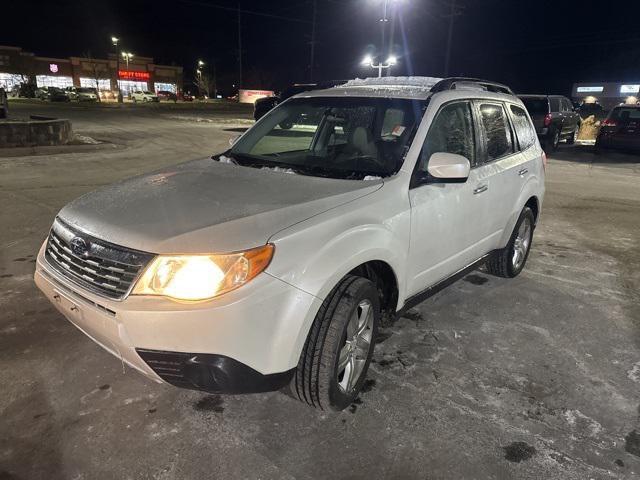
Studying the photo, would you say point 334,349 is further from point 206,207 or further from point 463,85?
point 463,85

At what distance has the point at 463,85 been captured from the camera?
379 cm

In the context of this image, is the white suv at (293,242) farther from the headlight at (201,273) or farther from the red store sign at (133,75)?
the red store sign at (133,75)

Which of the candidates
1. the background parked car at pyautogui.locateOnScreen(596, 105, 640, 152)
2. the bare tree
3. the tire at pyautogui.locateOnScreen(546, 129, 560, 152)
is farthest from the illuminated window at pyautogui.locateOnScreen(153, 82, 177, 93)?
the background parked car at pyautogui.locateOnScreen(596, 105, 640, 152)

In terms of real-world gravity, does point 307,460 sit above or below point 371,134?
below

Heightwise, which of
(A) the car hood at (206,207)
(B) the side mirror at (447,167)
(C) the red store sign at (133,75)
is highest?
(C) the red store sign at (133,75)

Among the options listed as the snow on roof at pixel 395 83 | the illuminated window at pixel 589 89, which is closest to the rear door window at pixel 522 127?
the snow on roof at pixel 395 83

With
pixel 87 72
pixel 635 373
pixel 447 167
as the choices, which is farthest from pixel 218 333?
pixel 87 72

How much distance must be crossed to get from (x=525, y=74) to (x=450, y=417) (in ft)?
212

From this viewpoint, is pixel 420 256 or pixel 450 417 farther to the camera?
pixel 420 256

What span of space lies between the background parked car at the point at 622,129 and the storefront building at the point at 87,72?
211 ft

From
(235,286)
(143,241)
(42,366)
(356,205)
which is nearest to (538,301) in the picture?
(356,205)

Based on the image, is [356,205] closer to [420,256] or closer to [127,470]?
[420,256]

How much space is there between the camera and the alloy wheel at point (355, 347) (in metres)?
2.64

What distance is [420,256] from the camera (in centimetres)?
307
